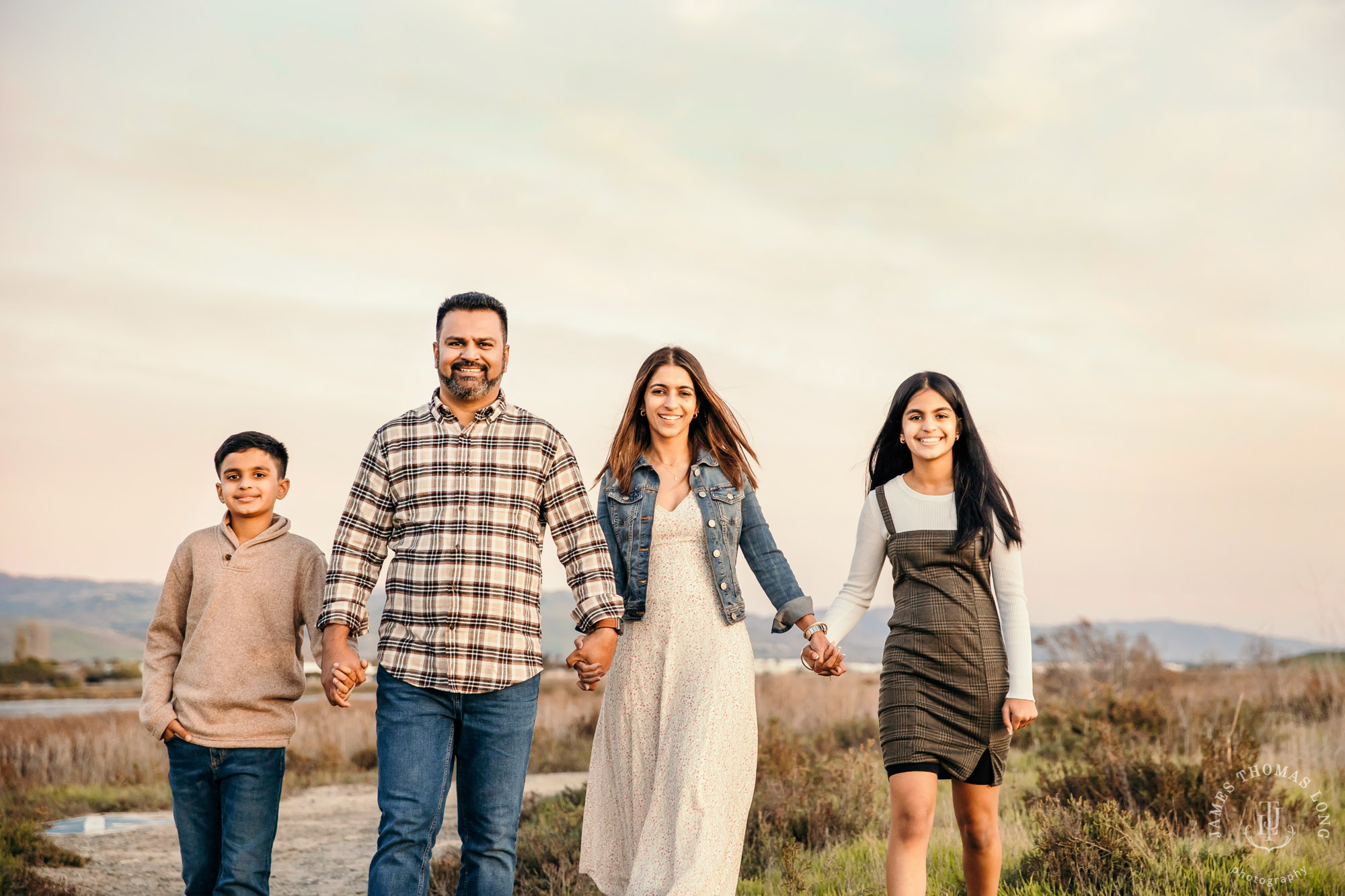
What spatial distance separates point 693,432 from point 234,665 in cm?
216

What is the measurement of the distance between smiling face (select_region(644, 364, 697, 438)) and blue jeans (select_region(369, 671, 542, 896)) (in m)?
1.30

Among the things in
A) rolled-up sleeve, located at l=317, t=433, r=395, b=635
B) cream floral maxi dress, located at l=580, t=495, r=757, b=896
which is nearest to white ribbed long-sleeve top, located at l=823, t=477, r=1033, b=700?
cream floral maxi dress, located at l=580, t=495, r=757, b=896

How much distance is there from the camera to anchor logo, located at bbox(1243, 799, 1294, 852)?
19.6 feet

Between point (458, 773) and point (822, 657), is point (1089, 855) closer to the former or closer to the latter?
point (822, 657)

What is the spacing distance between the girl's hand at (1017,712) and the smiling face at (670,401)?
1755 millimetres

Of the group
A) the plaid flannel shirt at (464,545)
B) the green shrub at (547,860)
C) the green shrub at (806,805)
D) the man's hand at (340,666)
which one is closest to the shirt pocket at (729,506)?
the plaid flannel shirt at (464,545)

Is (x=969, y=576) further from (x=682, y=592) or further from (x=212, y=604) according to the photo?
(x=212, y=604)

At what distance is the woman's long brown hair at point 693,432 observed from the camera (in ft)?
15.1

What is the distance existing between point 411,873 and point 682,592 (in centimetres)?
149

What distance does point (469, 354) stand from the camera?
12.9 ft

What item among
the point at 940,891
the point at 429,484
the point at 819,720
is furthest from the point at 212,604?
the point at 819,720

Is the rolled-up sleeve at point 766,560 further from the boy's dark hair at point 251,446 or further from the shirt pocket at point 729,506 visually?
the boy's dark hair at point 251,446

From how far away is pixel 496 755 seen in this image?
3641 mm

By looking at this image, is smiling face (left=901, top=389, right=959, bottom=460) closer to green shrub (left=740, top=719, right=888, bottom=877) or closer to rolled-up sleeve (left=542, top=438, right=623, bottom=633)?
rolled-up sleeve (left=542, top=438, right=623, bottom=633)
